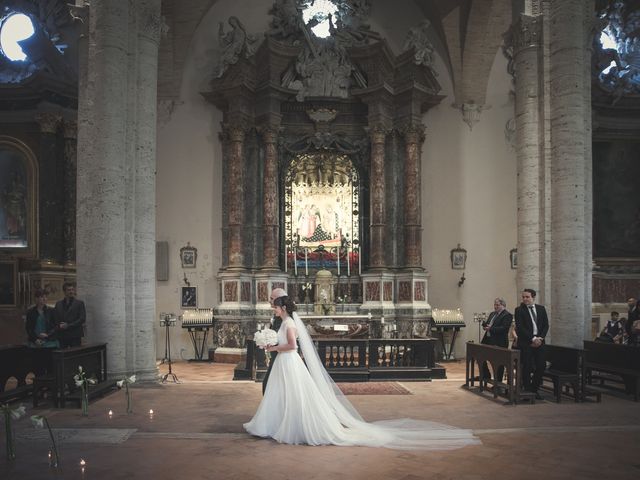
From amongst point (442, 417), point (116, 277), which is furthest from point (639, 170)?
point (116, 277)

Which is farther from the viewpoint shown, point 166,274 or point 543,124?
point 166,274

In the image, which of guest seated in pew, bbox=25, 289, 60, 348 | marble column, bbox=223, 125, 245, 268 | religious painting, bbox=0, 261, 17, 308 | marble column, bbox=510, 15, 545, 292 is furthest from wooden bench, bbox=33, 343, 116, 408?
marble column, bbox=510, 15, 545, 292

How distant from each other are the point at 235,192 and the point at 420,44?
19.6 feet

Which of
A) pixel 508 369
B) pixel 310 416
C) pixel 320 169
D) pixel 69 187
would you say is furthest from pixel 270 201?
pixel 310 416

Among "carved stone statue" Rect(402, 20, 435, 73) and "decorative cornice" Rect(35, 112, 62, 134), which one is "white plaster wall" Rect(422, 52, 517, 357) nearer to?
"carved stone statue" Rect(402, 20, 435, 73)

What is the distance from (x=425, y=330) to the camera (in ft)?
53.3

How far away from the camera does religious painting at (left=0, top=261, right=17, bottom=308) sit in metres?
16.3

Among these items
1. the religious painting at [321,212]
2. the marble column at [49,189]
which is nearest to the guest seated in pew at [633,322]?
the religious painting at [321,212]

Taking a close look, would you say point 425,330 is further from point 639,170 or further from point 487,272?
point 639,170

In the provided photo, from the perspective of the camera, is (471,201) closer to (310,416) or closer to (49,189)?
(49,189)

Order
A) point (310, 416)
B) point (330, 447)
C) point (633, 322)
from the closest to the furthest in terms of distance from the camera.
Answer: point (330, 447) < point (310, 416) < point (633, 322)

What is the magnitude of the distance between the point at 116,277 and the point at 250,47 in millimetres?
8133

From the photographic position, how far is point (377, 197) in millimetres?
16781

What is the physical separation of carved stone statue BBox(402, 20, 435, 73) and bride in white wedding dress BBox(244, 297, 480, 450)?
430 inches
